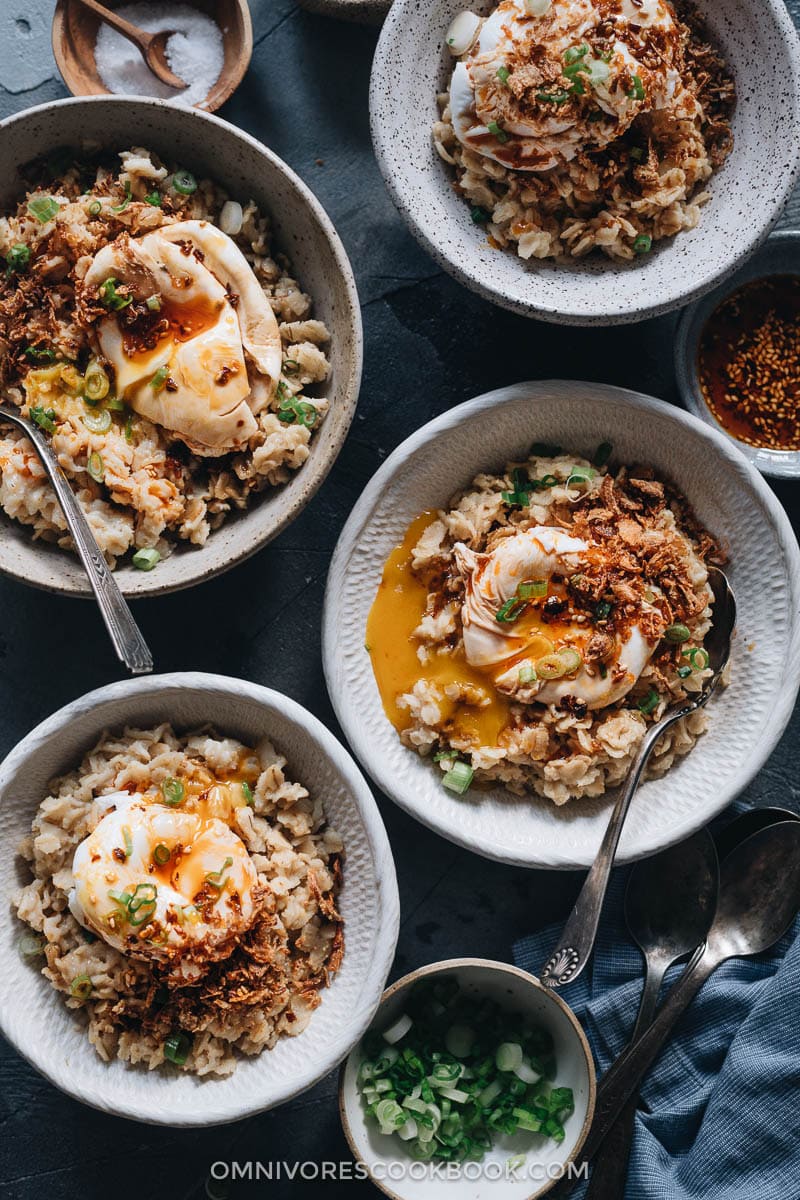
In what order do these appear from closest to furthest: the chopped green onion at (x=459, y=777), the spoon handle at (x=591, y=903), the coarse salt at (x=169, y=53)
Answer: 1. the spoon handle at (x=591, y=903)
2. the chopped green onion at (x=459, y=777)
3. the coarse salt at (x=169, y=53)

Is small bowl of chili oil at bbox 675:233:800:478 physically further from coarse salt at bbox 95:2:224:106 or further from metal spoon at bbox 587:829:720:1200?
coarse salt at bbox 95:2:224:106

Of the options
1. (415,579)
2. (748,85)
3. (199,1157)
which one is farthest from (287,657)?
(748,85)

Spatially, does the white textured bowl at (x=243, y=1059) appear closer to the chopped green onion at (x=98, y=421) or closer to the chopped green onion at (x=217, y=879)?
the chopped green onion at (x=217, y=879)

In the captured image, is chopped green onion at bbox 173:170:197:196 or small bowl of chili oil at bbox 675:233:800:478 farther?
small bowl of chili oil at bbox 675:233:800:478

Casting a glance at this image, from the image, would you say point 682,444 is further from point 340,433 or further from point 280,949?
point 280,949

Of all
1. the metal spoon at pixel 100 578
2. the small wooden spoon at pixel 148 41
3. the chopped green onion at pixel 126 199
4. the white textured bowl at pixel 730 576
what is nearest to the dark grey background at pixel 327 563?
the small wooden spoon at pixel 148 41

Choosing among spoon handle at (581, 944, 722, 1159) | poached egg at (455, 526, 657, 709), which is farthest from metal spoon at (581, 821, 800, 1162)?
poached egg at (455, 526, 657, 709)
